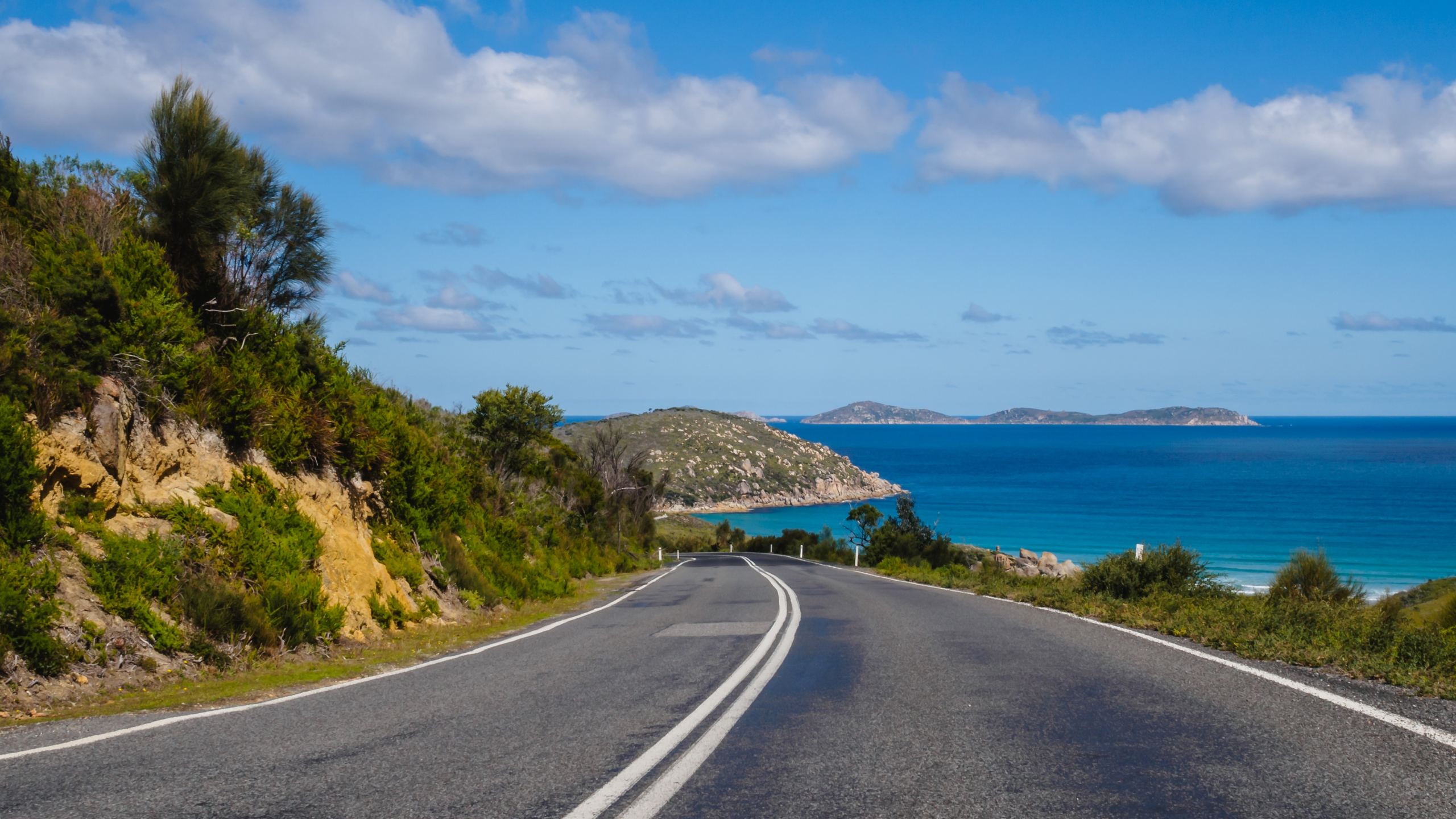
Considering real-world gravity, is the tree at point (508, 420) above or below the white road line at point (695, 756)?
above

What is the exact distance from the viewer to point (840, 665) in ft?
27.6

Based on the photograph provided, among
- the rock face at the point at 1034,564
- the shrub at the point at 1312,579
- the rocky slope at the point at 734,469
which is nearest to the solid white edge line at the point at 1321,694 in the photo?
the shrub at the point at 1312,579

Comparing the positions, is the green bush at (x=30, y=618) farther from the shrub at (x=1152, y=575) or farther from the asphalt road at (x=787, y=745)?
the shrub at (x=1152, y=575)

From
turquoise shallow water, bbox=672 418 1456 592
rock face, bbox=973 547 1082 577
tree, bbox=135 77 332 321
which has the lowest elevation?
rock face, bbox=973 547 1082 577

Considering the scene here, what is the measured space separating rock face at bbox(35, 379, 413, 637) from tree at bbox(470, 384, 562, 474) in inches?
707

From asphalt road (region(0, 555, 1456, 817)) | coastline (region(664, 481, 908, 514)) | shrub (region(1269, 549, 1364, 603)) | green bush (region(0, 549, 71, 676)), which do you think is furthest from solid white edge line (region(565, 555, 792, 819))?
coastline (region(664, 481, 908, 514))

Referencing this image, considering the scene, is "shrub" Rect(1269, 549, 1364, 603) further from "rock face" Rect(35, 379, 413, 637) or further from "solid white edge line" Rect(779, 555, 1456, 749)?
"rock face" Rect(35, 379, 413, 637)

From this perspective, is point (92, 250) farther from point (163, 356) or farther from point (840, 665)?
point (840, 665)

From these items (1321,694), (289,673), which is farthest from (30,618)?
(1321,694)

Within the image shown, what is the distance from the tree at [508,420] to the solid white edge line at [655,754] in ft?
80.6

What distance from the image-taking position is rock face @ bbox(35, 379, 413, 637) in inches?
367

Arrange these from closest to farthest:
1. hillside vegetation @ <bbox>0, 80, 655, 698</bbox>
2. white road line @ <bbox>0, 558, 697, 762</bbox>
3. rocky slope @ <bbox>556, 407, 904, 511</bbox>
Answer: white road line @ <bbox>0, 558, 697, 762</bbox>
hillside vegetation @ <bbox>0, 80, 655, 698</bbox>
rocky slope @ <bbox>556, 407, 904, 511</bbox>

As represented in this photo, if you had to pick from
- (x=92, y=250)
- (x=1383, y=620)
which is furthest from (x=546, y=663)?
(x=1383, y=620)

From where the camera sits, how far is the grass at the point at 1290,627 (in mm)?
7098
